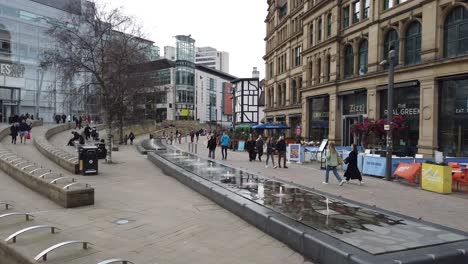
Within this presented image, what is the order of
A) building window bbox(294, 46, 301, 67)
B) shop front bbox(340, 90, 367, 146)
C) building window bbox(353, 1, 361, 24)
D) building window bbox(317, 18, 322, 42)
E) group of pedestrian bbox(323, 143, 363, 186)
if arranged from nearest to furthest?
1. group of pedestrian bbox(323, 143, 363, 186)
2. shop front bbox(340, 90, 367, 146)
3. building window bbox(353, 1, 361, 24)
4. building window bbox(317, 18, 322, 42)
5. building window bbox(294, 46, 301, 67)

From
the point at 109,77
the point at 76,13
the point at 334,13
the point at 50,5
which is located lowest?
the point at 109,77

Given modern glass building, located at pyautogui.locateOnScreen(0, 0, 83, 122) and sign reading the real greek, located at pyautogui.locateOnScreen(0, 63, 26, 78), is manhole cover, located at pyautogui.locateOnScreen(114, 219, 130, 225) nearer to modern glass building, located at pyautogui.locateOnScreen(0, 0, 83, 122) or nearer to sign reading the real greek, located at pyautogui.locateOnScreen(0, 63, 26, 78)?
modern glass building, located at pyautogui.locateOnScreen(0, 0, 83, 122)

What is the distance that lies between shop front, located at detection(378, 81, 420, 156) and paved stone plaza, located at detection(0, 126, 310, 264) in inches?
697

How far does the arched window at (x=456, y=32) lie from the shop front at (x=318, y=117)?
46.3 ft

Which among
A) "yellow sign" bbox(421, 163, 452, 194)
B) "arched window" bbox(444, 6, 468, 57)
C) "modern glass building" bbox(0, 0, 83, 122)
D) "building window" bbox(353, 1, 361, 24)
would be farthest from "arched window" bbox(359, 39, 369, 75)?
"modern glass building" bbox(0, 0, 83, 122)

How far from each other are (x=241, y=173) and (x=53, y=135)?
30.9 m

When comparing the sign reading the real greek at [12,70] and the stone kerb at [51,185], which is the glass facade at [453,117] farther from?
the sign reading the real greek at [12,70]

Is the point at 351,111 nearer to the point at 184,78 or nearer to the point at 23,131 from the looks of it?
the point at 23,131

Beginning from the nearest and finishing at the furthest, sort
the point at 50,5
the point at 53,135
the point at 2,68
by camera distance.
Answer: the point at 53,135 < the point at 2,68 < the point at 50,5

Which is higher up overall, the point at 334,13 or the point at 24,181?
the point at 334,13

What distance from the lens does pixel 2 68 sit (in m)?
50.1

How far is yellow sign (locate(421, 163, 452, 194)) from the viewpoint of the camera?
493 inches

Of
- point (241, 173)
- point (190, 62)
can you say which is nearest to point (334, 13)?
point (241, 173)

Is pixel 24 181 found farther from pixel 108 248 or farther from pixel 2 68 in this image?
pixel 2 68
